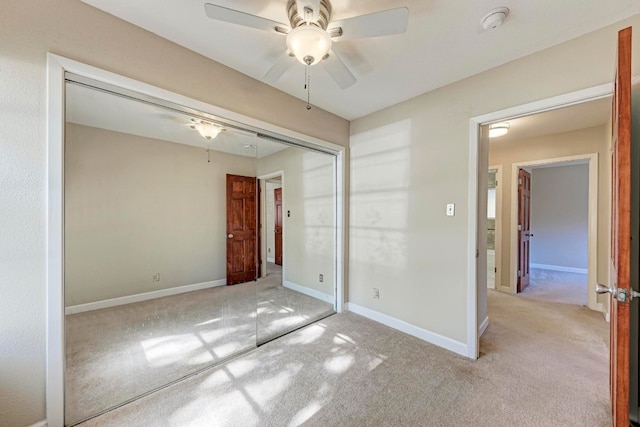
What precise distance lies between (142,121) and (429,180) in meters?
2.84

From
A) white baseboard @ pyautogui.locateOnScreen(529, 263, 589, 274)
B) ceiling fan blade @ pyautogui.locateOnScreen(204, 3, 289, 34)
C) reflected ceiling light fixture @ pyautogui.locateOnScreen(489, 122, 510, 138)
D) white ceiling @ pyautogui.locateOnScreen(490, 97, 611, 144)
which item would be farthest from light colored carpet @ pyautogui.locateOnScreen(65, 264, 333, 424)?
white baseboard @ pyautogui.locateOnScreen(529, 263, 589, 274)

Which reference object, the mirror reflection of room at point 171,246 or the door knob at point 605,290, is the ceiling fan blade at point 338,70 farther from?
the door knob at point 605,290

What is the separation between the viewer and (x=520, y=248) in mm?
4363

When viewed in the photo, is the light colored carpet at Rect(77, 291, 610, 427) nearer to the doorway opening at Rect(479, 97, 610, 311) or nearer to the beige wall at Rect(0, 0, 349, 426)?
the beige wall at Rect(0, 0, 349, 426)

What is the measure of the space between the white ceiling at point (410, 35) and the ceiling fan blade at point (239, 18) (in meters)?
0.30

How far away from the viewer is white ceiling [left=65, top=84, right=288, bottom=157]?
1725mm

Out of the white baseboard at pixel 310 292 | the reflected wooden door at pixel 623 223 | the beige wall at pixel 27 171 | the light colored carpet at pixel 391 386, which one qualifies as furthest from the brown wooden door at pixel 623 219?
the beige wall at pixel 27 171

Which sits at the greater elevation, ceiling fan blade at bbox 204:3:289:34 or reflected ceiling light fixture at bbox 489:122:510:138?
reflected ceiling light fixture at bbox 489:122:510:138

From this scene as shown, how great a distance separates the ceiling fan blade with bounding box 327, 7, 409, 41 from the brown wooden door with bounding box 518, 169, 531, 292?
4.23 metres

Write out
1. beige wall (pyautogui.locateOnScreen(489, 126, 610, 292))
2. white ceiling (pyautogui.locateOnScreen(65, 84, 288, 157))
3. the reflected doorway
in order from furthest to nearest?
the reflected doorway
beige wall (pyautogui.locateOnScreen(489, 126, 610, 292))
white ceiling (pyautogui.locateOnScreen(65, 84, 288, 157))

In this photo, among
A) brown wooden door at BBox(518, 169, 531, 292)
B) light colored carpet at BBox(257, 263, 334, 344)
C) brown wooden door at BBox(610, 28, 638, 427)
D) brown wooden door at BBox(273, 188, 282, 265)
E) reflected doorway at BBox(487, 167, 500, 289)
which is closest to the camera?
brown wooden door at BBox(610, 28, 638, 427)

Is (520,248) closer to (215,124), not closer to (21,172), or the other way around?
(215,124)

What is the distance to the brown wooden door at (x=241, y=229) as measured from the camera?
10.7 feet

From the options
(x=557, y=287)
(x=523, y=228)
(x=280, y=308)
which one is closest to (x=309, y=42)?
(x=280, y=308)
